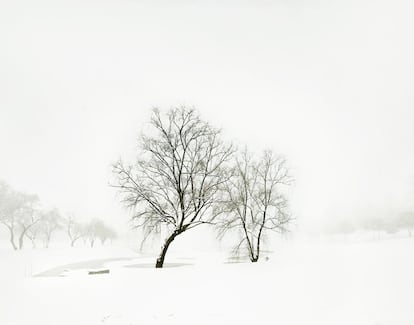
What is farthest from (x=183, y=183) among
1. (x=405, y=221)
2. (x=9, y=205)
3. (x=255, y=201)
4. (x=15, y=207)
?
(x=405, y=221)

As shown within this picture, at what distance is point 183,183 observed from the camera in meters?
20.2

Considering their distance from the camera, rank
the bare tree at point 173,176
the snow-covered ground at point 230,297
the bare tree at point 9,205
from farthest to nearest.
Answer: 1. the bare tree at point 9,205
2. the bare tree at point 173,176
3. the snow-covered ground at point 230,297

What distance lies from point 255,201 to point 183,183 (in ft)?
18.5

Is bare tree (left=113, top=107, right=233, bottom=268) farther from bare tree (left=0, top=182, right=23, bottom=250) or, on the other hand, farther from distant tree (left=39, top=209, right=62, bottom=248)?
distant tree (left=39, top=209, right=62, bottom=248)

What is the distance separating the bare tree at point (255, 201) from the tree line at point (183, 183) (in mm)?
82

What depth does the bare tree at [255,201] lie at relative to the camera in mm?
21266

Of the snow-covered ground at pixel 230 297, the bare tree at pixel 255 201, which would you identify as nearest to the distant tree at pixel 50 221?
the bare tree at pixel 255 201

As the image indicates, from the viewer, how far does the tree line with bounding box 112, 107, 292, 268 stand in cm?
1947

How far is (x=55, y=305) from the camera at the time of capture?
37.1ft

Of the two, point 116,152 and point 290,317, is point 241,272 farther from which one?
point 116,152

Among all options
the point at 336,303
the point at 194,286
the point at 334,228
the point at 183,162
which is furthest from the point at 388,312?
the point at 334,228

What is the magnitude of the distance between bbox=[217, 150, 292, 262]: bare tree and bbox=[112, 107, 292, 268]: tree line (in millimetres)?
82

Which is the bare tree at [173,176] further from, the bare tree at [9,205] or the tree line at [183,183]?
the bare tree at [9,205]

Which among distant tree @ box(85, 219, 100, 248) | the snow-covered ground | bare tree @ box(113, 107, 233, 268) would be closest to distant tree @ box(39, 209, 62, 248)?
distant tree @ box(85, 219, 100, 248)
